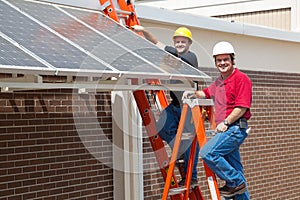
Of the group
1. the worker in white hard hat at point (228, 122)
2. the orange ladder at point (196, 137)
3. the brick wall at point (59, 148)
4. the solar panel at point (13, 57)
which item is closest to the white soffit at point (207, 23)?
the brick wall at point (59, 148)

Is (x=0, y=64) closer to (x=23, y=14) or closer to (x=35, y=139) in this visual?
(x=23, y=14)

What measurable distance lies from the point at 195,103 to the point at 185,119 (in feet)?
1.13

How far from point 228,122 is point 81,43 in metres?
2.10

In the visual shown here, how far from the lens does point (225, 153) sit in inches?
358

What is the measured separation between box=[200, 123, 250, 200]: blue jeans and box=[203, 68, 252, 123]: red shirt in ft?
0.78

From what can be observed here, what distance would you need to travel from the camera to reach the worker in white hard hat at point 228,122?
29.5 ft

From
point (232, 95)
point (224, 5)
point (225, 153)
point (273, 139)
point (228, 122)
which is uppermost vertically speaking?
point (224, 5)

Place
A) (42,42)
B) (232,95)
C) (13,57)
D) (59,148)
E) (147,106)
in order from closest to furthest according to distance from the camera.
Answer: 1. (13,57)
2. (42,42)
3. (232,95)
4. (147,106)
5. (59,148)

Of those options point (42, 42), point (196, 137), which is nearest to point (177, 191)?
point (196, 137)

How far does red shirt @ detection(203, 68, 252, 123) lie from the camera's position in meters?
9.16

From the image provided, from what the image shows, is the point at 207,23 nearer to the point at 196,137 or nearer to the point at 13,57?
the point at 196,137

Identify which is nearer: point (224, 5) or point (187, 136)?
point (187, 136)

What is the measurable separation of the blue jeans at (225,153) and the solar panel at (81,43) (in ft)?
2.68

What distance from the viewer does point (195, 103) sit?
29.4ft
